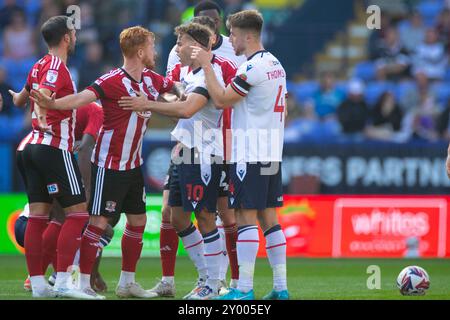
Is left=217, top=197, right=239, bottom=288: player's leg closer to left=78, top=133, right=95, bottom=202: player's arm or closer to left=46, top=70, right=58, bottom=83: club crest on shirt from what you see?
left=78, top=133, right=95, bottom=202: player's arm

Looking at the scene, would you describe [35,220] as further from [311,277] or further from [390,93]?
[390,93]

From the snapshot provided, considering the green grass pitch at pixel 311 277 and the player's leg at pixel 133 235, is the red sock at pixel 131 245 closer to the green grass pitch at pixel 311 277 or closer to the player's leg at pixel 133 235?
the player's leg at pixel 133 235

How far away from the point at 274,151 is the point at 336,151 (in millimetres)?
7943

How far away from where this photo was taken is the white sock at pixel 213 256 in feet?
30.6

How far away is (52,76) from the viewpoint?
888 cm

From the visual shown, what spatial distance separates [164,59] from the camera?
66.0ft

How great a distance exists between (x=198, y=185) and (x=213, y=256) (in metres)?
0.68

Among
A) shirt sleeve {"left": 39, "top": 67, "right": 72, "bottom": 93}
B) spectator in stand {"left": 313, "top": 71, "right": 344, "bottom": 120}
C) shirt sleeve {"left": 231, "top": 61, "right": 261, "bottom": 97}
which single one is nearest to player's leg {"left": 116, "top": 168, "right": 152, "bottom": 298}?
shirt sleeve {"left": 39, "top": 67, "right": 72, "bottom": 93}

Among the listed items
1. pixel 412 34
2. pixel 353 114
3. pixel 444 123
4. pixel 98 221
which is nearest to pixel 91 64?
pixel 353 114

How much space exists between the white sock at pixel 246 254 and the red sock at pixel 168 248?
50.5 inches

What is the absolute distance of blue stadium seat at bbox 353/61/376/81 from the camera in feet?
67.2

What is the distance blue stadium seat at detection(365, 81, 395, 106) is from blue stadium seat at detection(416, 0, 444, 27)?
8.73 feet

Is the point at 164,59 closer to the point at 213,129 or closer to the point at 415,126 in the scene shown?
the point at 415,126

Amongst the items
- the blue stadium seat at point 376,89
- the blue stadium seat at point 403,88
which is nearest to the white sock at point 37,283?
the blue stadium seat at point 376,89
